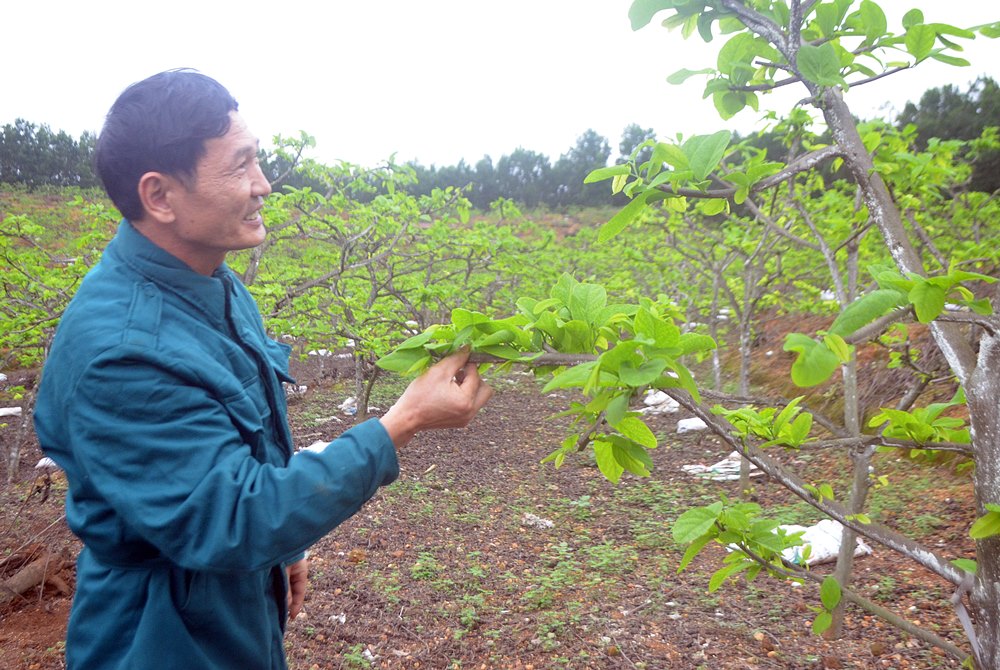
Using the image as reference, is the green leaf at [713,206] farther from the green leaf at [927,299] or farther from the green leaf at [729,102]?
the green leaf at [927,299]

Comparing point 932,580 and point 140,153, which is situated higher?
point 140,153

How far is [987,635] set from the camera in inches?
50.5

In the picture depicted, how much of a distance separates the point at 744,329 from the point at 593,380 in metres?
4.80

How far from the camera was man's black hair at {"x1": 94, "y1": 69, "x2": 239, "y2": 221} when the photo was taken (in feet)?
4.20

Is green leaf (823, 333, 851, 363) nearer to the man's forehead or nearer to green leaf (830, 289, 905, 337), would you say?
green leaf (830, 289, 905, 337)

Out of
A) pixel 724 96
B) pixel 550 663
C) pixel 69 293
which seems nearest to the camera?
pixel 724 96

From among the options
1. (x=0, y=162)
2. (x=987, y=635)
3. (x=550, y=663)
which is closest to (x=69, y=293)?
(x=550, y=663)

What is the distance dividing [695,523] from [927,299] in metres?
0.68

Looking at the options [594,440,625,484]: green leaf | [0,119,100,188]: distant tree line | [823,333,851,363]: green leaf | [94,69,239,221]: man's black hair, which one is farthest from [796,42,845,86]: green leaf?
[0,119,100,188]: distant tree line

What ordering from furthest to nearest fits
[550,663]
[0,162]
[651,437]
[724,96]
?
[0,162] < [550,663] < [724,96] < [651,437]

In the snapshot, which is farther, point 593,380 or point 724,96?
point 724,96

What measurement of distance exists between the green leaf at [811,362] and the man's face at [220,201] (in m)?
1.08

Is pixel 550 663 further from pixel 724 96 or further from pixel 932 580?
pixel 724 96

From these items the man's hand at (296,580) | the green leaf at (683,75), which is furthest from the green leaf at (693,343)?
the man's hand at (296,580)
